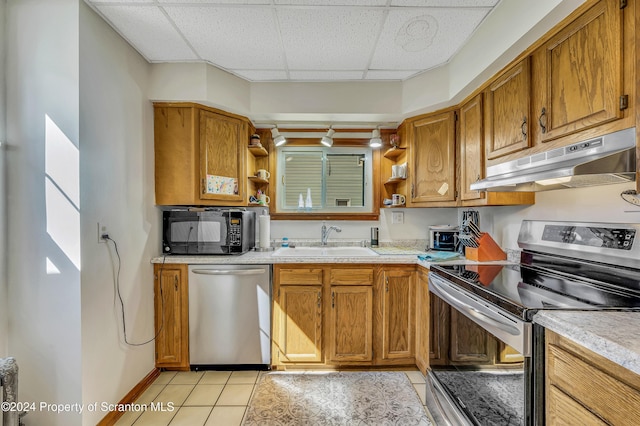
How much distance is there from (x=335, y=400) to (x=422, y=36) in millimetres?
2470

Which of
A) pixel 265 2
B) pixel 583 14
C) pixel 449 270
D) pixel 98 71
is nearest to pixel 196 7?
pixel 265 2

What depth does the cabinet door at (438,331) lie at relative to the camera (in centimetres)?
161

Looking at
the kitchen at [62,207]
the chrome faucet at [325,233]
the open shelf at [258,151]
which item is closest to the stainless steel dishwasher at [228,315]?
the kitchen at [62,207]

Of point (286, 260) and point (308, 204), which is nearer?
point (286, 260)

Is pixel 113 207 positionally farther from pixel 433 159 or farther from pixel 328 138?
pixel 433 159

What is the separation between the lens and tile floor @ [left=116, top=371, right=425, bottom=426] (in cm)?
171

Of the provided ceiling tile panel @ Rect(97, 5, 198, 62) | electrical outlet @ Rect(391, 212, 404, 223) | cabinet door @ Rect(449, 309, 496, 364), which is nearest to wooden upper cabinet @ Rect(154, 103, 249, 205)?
ceiling tile panel @ Rect(97, 5, 198, 62)

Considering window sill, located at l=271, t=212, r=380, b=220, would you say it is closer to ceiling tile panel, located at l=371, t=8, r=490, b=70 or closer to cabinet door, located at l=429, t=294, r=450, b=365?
cabinet door, located at l=429, t=294, r=450, b=365

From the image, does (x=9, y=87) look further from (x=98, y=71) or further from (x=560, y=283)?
(x=560, y=283)

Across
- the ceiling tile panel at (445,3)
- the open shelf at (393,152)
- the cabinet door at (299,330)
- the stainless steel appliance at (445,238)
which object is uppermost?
the ceiling tile panel at (445,3)

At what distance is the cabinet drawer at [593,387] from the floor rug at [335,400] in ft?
3.55

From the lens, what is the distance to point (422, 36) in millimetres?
1815

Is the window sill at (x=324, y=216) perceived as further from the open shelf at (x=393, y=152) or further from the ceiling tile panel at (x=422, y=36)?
the ceiling tile panel at (x=422, y=36)

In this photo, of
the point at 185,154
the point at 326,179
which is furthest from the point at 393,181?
the point at 185,154
